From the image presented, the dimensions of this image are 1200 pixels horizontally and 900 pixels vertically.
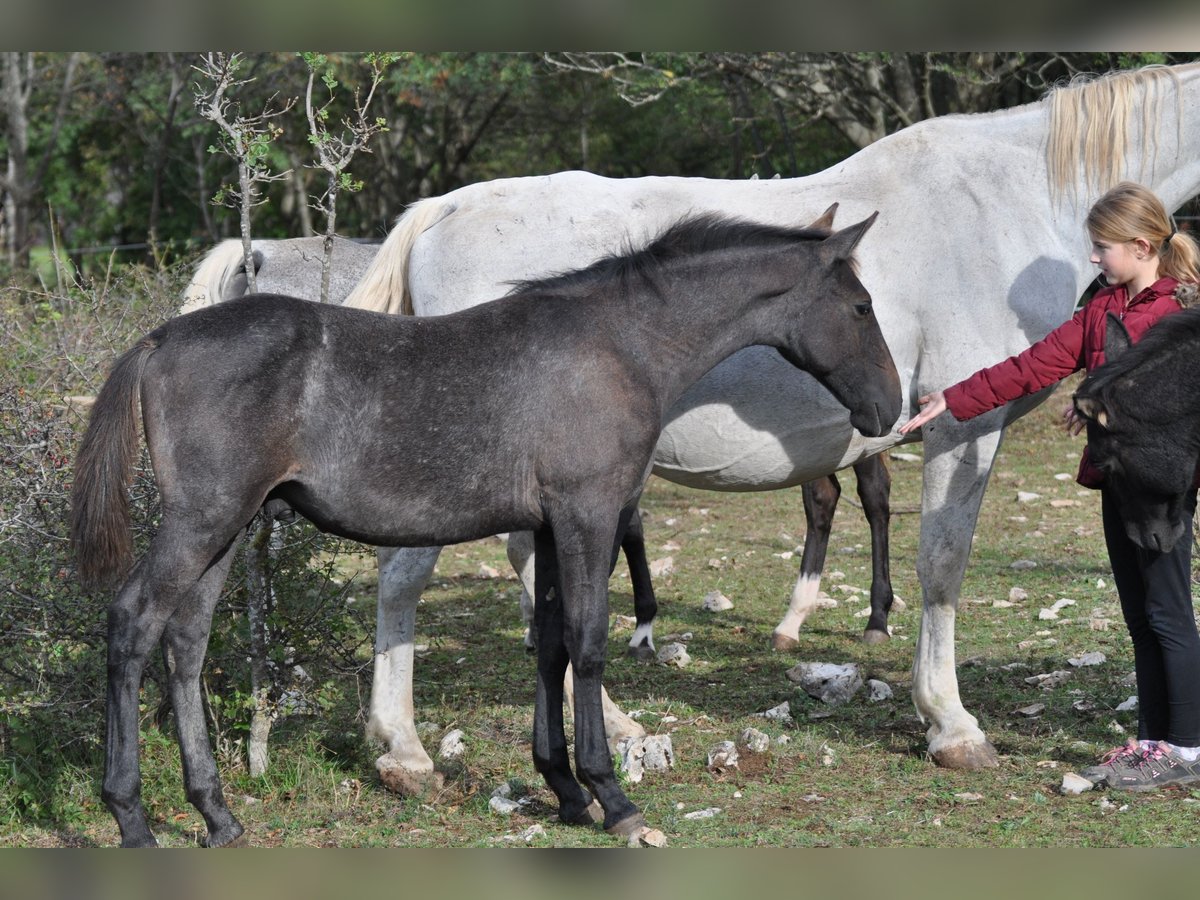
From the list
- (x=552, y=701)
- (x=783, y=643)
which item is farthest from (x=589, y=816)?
(x=783, y=643)

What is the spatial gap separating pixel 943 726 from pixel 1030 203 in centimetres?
211

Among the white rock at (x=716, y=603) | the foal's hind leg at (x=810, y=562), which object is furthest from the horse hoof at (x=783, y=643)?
the white rock at (x=716, y=603)

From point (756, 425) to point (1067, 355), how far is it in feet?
3.92

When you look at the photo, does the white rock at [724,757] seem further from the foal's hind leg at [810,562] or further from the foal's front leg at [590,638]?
the foal's hind leg at [810,562]

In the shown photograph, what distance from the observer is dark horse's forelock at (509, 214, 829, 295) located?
4.30 metres

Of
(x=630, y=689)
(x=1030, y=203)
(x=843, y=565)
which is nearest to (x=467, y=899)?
(x=630, y=689)

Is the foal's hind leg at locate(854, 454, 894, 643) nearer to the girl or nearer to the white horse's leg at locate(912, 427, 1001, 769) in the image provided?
the white horse's leg at locate(912, 427, 1001, 769)

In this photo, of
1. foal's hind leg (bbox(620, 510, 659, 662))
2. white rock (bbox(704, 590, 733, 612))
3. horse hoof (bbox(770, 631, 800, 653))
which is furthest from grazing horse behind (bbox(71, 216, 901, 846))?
white rock (bbox(704, 590, 733, 612))

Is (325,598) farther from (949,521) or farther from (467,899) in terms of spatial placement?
(949,521)

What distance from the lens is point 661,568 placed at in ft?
28.5

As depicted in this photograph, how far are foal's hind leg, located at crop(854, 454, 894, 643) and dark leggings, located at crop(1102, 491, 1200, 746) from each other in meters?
2.25

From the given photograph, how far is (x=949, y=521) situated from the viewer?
5031 millimetres

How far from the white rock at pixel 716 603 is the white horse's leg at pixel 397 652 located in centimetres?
294

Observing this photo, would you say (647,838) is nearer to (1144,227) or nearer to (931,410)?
(931,410)
